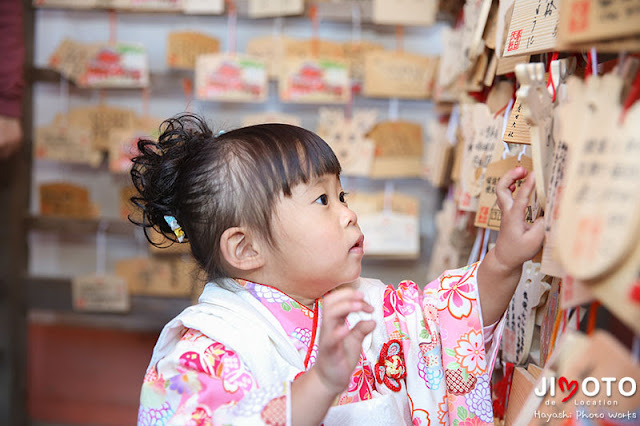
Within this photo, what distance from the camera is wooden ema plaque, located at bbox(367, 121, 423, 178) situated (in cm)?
186

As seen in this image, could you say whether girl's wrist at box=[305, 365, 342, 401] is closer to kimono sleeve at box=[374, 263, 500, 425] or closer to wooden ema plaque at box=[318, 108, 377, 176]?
kimono sleeve at box=[374, 263, 500, 425]

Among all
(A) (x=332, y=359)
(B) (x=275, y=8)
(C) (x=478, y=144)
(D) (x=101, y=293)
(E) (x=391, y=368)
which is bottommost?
(D) (x=101, y=293)

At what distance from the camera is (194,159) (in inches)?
37.1

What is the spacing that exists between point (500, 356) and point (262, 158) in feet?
1.58

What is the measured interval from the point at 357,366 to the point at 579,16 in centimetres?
55

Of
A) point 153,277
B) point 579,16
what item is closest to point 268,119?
point 153,277

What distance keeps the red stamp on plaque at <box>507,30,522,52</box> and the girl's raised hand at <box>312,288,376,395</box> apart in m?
0.38

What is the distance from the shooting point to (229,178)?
0.90 metres

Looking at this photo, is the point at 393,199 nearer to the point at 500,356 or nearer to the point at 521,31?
the point at 500,356

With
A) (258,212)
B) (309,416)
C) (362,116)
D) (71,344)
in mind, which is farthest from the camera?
(71,344)

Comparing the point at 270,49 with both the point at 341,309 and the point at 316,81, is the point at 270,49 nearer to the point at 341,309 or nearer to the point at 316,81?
the point at 316,81

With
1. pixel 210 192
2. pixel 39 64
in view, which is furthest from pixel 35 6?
pixel 210 192

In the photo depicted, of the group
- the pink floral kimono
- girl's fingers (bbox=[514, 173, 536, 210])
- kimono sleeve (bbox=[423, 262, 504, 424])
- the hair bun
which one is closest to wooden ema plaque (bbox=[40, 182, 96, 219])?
the hair bun

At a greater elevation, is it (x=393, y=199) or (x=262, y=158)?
(x=262, y=158)
